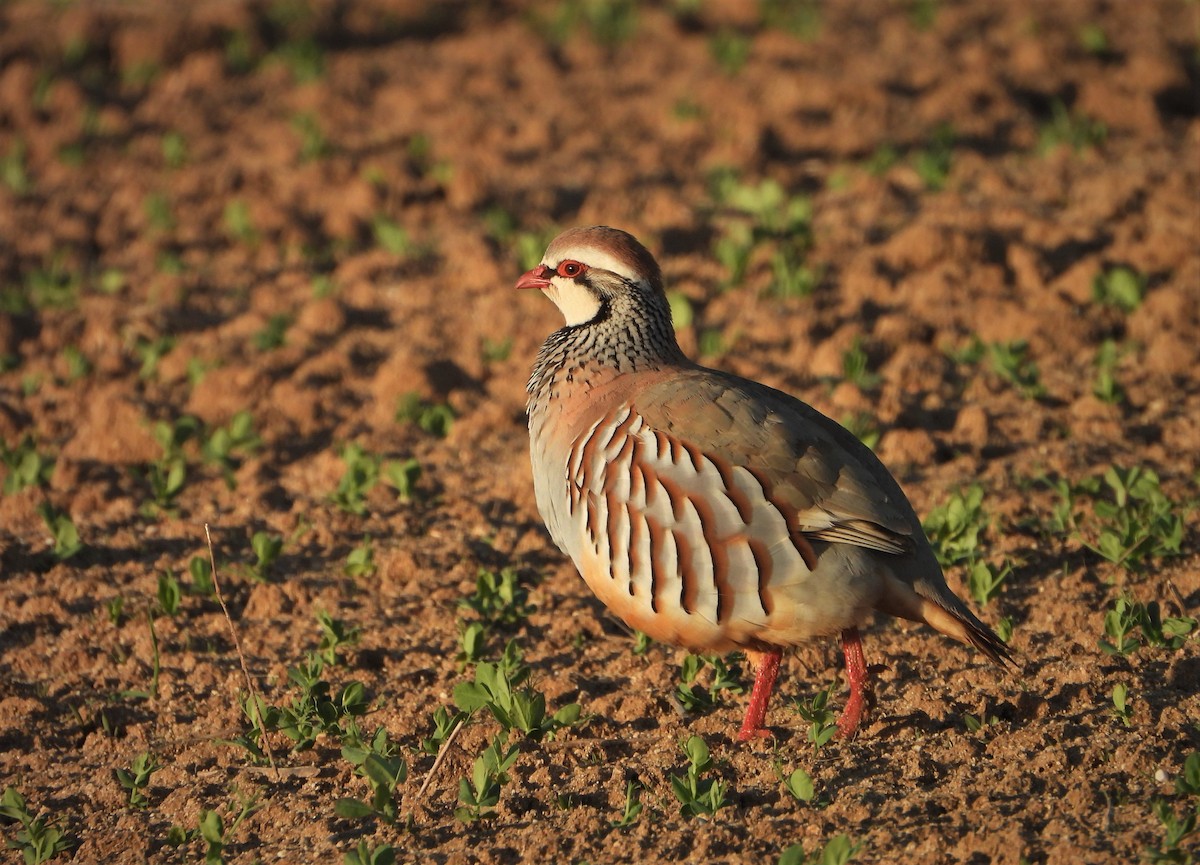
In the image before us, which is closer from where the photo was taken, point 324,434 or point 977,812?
point 977,812

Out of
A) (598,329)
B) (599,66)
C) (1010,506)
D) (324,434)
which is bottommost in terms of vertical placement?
(1010,506)

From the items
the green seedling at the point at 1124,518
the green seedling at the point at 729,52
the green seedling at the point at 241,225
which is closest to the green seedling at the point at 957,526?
the green seedling at the point at 1124,518

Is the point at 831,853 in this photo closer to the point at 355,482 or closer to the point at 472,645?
the point at 472,645

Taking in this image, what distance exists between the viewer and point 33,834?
12.2ft

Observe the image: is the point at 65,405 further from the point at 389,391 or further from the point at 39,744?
the point at 39,744

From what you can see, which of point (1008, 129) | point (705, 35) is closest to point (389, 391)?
point (1008, 129)

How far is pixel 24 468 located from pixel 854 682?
337 cm

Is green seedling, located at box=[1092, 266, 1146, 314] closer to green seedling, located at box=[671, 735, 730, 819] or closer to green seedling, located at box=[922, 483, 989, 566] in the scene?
green seedling, located at box=[922, 483, 989, 566]

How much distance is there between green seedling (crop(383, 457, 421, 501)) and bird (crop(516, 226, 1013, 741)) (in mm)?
1363

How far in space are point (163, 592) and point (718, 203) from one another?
4.27 m

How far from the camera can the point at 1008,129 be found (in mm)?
9039

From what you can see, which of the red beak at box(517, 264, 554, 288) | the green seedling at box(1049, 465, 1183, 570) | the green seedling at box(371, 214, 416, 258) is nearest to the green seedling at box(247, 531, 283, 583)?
the red beak at box(517, 264, 554, 288)

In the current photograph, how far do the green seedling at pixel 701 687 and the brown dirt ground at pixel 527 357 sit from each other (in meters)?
0.07

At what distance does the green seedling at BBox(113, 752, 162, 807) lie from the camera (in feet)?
13.1
